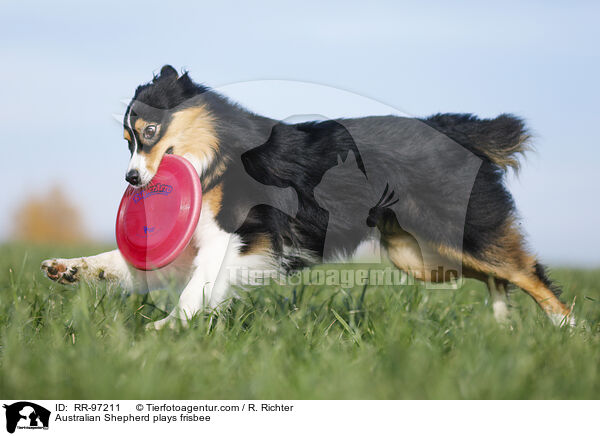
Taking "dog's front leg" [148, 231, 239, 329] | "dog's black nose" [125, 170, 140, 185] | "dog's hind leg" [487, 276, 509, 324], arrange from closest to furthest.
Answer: "dog's front leg" [148, 231, 239, 329], "dog's black nose" [125, 170, 140, 185], "dog's hind leg" [487, 276, 509, 324]

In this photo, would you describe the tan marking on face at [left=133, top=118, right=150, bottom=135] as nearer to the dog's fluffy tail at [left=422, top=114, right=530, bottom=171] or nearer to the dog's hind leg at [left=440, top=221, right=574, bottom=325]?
the dog's fluffy tail at [left=422, top=114, right=530, bottom=171]

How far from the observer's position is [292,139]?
3723 mm

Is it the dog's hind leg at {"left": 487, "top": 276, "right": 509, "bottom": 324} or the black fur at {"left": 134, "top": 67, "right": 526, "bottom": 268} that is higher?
the black fur at {"left": 134, "top": 67, "right": 526, "bottom": 268}

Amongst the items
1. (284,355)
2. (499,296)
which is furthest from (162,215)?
(499,296)

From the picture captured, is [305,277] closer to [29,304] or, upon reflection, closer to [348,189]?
[348,189]

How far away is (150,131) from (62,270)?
1.16 m

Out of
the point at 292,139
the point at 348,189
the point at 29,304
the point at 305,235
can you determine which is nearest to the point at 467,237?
the point at 348,189

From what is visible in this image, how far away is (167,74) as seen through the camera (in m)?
3.76

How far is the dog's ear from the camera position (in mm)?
3748

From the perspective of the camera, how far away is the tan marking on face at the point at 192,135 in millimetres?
3664

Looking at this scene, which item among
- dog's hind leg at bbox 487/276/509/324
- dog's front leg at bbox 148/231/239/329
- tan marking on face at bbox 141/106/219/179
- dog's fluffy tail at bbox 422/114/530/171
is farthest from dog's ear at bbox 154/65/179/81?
dog's hind leg at bbox 487/276/509/324

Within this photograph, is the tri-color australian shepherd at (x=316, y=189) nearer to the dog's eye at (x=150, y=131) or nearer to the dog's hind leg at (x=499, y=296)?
the dog's eye at (x=150, y=131)

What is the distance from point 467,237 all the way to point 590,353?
1.29 metres

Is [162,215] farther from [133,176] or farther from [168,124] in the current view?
[168,124]
